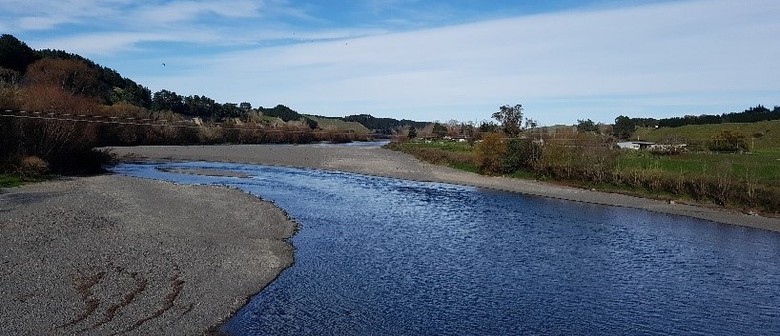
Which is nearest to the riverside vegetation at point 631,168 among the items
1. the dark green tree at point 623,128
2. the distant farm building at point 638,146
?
the distant farm building at point 638,146

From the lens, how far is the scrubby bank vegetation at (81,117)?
3259 centimetres

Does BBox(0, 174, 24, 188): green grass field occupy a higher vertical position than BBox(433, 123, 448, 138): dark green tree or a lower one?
lower

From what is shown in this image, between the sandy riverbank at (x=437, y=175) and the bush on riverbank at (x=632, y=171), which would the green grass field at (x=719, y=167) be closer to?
the bush on riverbank at (x=632, y=171)

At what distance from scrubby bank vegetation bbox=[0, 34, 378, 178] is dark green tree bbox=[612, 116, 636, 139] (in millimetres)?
46118

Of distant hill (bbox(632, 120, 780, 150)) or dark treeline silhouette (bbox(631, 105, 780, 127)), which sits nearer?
→ distant hill (bbox(632, 120, 780, 150))

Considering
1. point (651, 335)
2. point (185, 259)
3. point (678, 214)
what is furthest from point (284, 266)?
point (678, 214)

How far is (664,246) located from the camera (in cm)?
2259

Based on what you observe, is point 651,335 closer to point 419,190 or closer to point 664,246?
point 664,246

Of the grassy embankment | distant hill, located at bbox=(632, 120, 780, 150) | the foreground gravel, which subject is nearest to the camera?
the foreground gravel

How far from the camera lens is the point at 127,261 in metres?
Answer: 15.0

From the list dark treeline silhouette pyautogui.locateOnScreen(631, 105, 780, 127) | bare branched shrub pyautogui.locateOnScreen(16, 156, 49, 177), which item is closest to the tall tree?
dark treeline silhouette pyautogui.locateOnScreen(631, 105, 780, 127)

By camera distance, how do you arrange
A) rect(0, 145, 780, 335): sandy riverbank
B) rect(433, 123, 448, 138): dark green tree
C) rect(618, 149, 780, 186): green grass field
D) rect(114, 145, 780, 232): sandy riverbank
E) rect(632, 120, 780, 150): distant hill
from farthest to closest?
rect(433, 123, 448, 138): dark green tree < rect(632, 120, 780, 150): distant hill < rect(618, 149, 780, 186): green grass field < rect(114, 145, 780, 232): sandy riverbank < rect(0, 145, 780, 335): sandy riverbank

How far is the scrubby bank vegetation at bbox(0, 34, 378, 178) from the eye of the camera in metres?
32.6

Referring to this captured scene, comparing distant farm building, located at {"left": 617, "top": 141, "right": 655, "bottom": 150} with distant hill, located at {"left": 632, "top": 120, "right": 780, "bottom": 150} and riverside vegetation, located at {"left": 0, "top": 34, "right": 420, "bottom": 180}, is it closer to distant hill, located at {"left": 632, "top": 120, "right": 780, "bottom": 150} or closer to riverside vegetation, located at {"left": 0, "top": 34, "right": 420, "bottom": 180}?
distant hill, located at {"left": 632, "top": 120, "right": 780, "bottom": 150}
